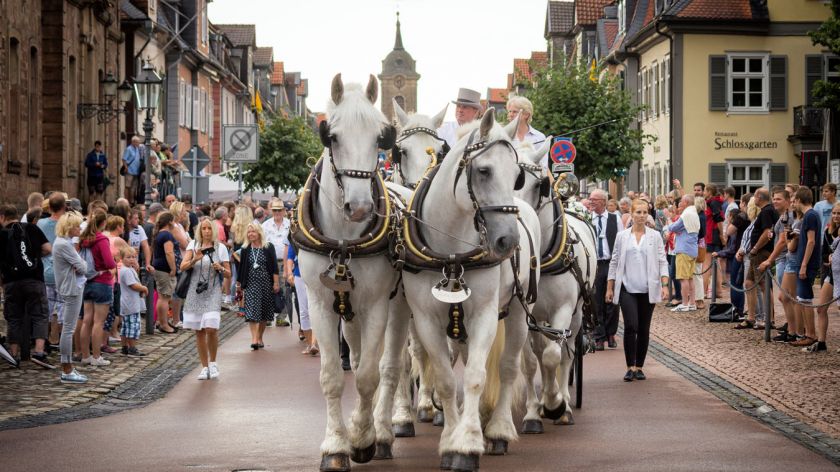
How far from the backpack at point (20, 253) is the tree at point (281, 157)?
4079 cm

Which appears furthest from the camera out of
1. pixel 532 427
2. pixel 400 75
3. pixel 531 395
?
pixel 400 75

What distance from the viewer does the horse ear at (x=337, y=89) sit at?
339 inches

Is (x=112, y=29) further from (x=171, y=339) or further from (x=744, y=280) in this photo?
(x=744, y=280)

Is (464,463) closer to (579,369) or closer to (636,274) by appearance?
(579,369)

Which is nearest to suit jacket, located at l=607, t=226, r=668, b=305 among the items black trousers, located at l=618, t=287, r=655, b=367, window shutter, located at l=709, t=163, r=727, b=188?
black trousers, located at l=618, t=287, r=655, b=367

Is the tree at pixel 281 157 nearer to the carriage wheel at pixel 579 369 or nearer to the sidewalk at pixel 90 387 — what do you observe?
the sidewalk at pixel 90 387

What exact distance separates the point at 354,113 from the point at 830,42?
2831 centimetres

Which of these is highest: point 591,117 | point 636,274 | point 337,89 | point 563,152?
point 591,117

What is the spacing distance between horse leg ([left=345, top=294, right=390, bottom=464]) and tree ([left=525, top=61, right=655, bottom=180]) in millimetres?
36841

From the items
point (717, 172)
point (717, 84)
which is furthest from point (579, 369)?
point (717, 84)

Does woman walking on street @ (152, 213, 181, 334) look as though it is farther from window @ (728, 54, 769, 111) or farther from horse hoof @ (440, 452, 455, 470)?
window @ (728, 54, 769, 111)

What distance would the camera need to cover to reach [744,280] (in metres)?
21.2

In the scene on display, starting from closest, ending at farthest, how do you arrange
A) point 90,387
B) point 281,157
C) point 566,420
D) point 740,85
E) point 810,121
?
point 566,420 → point 90,387 → point 810,121 → point 740,85 → point 281,157

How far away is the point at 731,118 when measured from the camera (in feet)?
152
